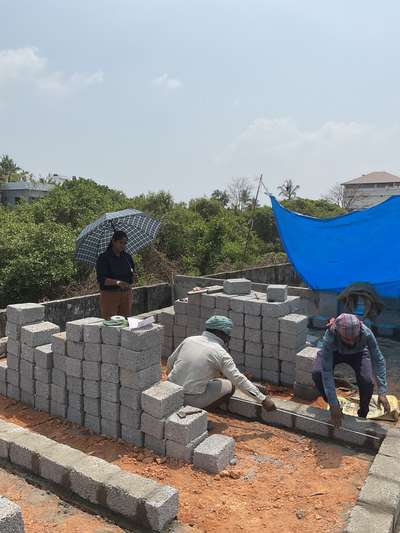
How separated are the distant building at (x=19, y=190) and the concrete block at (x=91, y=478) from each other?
33.1 m

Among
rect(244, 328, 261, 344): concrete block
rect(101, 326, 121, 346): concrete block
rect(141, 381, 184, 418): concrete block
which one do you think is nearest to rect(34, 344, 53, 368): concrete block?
rect(101, 326, 121, 346): concrete block

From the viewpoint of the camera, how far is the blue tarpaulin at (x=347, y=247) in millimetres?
7203

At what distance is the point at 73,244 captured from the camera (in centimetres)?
998

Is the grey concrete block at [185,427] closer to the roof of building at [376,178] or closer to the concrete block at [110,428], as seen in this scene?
the concrete block at [110,428]

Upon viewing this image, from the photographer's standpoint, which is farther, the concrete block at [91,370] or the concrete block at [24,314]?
the concrete block at [24,314]

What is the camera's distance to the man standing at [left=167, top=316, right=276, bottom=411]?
4.02 m

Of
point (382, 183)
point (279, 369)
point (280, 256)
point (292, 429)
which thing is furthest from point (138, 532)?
point (382, 183)

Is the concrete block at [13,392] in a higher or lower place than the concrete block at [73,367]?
lower

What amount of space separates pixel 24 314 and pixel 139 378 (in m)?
1.74

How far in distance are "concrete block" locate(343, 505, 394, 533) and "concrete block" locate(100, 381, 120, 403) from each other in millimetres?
2138

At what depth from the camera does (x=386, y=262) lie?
7363mm

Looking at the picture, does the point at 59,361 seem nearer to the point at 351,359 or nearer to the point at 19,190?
the point at 351,359

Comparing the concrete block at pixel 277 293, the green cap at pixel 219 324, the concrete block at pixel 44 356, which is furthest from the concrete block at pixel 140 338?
the concrete block at pixel 277 293

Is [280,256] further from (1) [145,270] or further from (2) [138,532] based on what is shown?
(2) [138,532]
